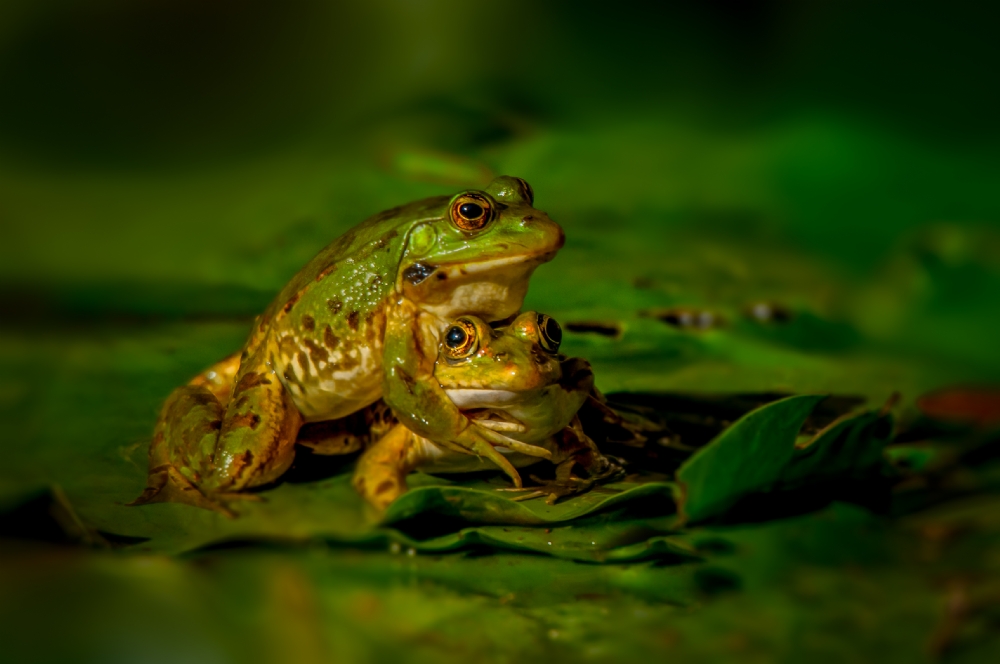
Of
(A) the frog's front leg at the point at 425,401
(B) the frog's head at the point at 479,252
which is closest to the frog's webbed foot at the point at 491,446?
(A) the frog's front leg at the point at 425,401

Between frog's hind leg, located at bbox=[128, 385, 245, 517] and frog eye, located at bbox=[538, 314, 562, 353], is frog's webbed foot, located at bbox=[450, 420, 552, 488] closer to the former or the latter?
frog eye, located at bbox=[538, 314, 562, 353]

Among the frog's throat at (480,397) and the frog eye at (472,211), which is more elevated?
the frog eye at (472,211)

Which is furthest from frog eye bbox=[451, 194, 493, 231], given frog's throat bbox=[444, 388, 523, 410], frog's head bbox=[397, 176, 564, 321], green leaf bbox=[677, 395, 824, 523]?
green leaf bbox=[677, 395, 824, 523]

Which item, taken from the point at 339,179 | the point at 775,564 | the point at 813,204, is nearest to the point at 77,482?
the point at 775,564

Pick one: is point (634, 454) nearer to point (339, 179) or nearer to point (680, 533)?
point (680, 533)

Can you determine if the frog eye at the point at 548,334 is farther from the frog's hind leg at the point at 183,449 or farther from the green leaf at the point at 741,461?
the frog's hind leg at the point at 183,449

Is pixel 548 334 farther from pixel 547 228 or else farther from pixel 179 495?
pixel 179 495

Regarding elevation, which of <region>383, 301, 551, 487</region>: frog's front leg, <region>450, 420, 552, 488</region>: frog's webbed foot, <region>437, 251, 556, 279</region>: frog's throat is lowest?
<region>450, 420, 552, 488</region>: frog's webbed foot
